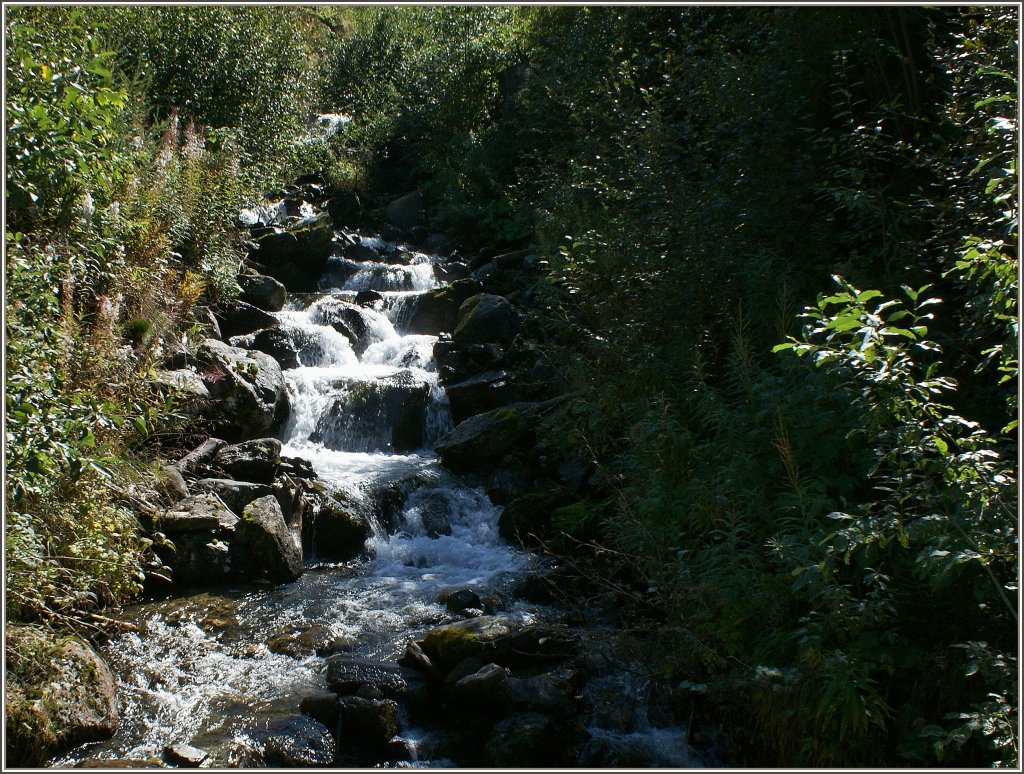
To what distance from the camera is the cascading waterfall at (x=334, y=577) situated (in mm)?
5301

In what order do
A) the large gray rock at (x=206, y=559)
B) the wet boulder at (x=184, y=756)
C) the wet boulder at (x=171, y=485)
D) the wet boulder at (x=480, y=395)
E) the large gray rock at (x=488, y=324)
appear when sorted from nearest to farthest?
the wet boulder at (x=184, y=756)
the large gray rock at (x=206, y=559)
the wet boulder at (x=171, y=485)
the wet boulder at (x=480, y=395)
the large gray rock at (x=488, y=324)

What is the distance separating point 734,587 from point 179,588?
204 inches

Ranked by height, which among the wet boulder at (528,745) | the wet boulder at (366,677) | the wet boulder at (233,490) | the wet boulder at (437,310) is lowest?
the wet boulder at (528,745)

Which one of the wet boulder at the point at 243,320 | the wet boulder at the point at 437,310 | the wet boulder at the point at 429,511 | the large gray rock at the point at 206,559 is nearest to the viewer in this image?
the large gray rock at the point at 206,559

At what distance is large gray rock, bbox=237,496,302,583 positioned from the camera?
7.52 metres

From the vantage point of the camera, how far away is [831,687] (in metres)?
3.72

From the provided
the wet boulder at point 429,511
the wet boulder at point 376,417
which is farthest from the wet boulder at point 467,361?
the wet boulder at point 429,511

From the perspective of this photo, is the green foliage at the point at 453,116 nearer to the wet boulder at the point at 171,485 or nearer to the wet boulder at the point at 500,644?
the wet boulder at the point at 171,485

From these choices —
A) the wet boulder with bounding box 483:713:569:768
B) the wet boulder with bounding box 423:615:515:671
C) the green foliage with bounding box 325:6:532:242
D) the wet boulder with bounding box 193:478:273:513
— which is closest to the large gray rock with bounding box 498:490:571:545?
the wet boulder with bounding box 423:615:515:671

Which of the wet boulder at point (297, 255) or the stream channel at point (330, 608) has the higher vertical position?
the wet boulder at point (297, 255)

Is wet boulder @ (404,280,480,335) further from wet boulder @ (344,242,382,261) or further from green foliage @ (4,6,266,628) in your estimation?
green foliage @ (4,6,266,628)

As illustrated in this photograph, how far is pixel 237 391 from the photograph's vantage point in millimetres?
9547

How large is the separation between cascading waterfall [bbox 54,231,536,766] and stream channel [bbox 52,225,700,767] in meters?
0.01

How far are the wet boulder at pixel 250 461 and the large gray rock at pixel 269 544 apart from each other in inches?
34.4
